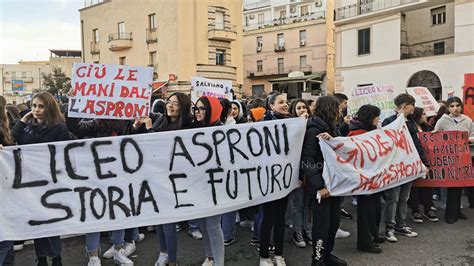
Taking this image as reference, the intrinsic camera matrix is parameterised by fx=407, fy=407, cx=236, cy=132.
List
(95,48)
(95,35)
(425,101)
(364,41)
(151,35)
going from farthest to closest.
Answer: (95,35)
(95,48)
(151,35)
(364,41)
(425,101)

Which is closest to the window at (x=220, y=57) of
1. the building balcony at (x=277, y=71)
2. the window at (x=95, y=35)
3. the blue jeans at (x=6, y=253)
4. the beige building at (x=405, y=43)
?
the beige building at (x=405, y=43)

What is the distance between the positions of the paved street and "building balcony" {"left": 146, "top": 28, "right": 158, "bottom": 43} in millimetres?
26581

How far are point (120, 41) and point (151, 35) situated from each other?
3.22 m

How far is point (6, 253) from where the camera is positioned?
134 inches

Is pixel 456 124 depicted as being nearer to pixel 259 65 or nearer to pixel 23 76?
pixel 259 65

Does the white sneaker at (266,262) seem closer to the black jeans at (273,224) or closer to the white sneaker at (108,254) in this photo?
the black jeans at (273,224)

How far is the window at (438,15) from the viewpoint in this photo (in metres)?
25.0

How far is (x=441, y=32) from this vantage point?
2531 cm

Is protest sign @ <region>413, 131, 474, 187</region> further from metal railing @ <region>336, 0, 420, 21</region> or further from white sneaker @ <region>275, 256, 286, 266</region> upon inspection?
metal railing @ <region>336, 0, 420, 21</region>

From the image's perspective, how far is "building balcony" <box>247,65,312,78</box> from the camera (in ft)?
143

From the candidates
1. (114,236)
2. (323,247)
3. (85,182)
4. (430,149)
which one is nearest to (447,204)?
(430,149)

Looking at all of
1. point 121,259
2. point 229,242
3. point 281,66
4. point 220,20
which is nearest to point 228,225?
point 229,242

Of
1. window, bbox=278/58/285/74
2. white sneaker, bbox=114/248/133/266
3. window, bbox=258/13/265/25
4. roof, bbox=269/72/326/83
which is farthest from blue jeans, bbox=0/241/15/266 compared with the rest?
window, bbox=258/13/265/25

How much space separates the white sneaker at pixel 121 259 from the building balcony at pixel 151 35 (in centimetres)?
2729
